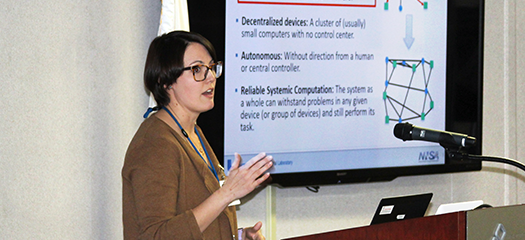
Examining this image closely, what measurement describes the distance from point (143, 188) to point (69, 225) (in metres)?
0.86

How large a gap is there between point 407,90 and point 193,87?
1.49m

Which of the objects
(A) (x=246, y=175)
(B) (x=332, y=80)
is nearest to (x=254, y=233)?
(A) (x=246, y=175)

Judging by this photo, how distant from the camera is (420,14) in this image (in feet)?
9.17

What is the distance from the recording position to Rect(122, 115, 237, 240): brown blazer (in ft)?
4.86

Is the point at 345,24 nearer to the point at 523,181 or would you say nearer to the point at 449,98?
the point at 449,98

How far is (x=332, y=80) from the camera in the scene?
263 cm

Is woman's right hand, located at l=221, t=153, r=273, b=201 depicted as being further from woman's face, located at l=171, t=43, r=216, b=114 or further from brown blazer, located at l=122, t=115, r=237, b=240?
woman's face, located at l=171, t=43, r=216, b=114

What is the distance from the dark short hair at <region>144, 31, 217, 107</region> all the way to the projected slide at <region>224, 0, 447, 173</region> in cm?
71

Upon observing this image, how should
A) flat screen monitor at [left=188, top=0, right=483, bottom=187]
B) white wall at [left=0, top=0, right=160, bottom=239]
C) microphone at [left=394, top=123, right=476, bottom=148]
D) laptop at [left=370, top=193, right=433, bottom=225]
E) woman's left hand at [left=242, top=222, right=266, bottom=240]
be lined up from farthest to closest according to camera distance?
flat screen monitor at [left=188, top=0, right=483, bottom=187] → white wall at [left=0, top=0, right=160, bottom=239] → woman's left hand at [left=242, top=222, right=266, bottom=240] → laptop at [left=370, top=193, right=433, bottom=225] → microphone at [left=394, top=123, right=476, bottom=148]

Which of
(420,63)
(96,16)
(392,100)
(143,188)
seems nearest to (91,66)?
(96,16)

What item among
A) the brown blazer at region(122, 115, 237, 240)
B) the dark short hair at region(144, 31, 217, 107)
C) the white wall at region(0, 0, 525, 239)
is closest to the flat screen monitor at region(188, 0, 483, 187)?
the white wall at region(0, 0, 525, 239)

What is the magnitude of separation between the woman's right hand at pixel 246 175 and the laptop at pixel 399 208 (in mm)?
420

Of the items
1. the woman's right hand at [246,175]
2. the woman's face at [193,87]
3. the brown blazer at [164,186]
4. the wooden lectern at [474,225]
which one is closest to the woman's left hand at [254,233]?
the brown blazer at [164,186]

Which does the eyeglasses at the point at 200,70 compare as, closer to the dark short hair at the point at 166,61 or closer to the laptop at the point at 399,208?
the dark short hair at the point at 166,61
